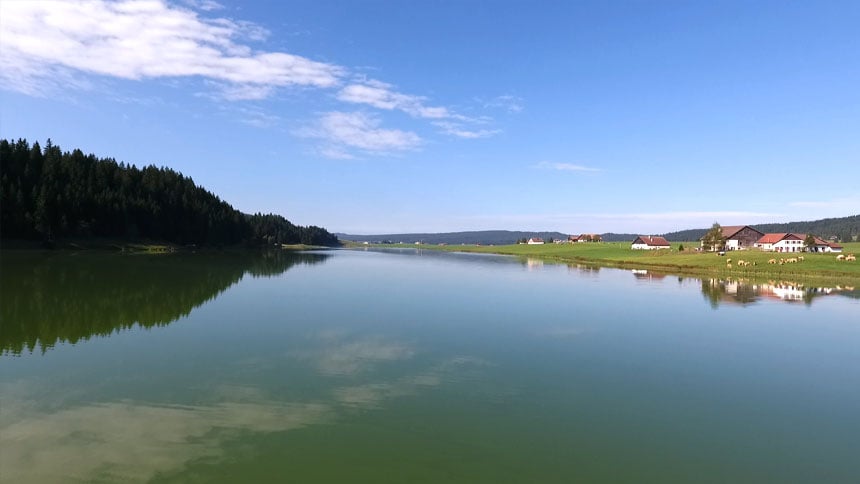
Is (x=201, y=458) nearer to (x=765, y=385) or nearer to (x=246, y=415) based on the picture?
(x=246, y=415)

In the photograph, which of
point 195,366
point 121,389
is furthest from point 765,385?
point 121,389

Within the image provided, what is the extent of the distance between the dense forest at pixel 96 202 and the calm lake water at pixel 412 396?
Answer: 62.1 meters

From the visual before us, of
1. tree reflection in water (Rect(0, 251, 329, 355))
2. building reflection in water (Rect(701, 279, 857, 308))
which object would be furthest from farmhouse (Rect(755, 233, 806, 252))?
→ tree reflection in water (Rect(0, 251, 329, 355))

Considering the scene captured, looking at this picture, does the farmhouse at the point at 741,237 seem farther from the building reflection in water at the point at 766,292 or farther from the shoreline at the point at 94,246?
the shoreline at the point at 94,246

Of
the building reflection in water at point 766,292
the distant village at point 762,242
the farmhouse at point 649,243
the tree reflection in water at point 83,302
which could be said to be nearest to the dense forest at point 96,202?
the tree reflection in water at point 83,302

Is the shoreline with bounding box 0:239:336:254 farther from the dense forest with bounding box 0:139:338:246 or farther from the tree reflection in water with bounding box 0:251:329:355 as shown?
the tree reflection in water with bounding box 0:251:329:355

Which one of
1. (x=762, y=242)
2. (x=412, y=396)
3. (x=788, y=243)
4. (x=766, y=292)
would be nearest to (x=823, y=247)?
(x=788, y=243)

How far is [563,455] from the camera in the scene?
27.6ft

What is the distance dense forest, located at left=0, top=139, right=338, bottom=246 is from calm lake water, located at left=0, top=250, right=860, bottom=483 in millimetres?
62079

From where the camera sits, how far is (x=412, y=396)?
37.4ft

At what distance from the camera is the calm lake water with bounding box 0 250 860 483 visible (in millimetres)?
7875

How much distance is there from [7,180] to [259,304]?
2955 inches

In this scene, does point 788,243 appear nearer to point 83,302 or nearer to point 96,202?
point 83,302

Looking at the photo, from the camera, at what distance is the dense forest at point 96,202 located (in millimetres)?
71062
